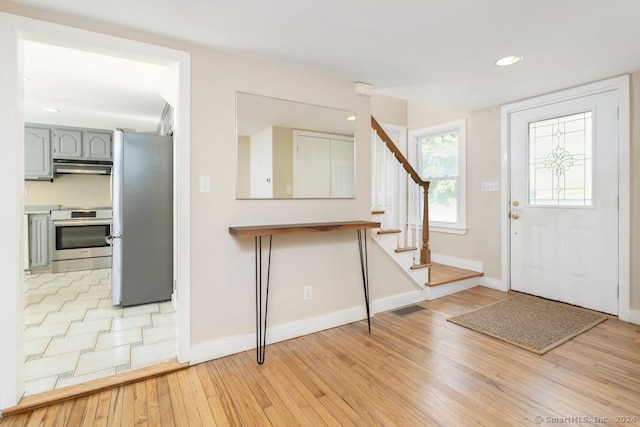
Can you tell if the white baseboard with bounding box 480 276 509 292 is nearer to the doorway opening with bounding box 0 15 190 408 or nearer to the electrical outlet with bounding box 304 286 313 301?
the electrical outlet with bounding box 304 286 313 301

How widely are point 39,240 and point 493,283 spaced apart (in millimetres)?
6269

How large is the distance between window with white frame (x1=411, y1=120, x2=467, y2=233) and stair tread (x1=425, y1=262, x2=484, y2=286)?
530 mm

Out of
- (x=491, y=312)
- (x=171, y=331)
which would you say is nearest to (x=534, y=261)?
(x=491, y=312)

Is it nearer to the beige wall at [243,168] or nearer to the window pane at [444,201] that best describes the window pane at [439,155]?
the window pane at [444,201]

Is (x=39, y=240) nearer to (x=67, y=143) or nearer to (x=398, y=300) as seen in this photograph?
(x=67, y=143)

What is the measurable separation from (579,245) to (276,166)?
3081 millimetres

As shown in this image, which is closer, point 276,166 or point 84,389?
point 84,389

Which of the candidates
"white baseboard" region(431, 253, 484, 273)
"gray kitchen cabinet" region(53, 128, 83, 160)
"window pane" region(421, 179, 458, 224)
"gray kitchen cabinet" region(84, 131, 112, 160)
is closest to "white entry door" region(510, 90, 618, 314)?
"white baseboard" region(431, 253, 484, 273)

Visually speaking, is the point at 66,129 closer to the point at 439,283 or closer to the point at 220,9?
the point at 220,9

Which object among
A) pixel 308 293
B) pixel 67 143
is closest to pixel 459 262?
pixel 308 293

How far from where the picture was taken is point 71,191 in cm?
525

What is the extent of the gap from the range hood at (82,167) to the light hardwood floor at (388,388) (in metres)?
4.44

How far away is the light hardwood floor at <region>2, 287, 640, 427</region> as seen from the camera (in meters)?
1.63

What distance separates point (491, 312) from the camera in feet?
10.0
